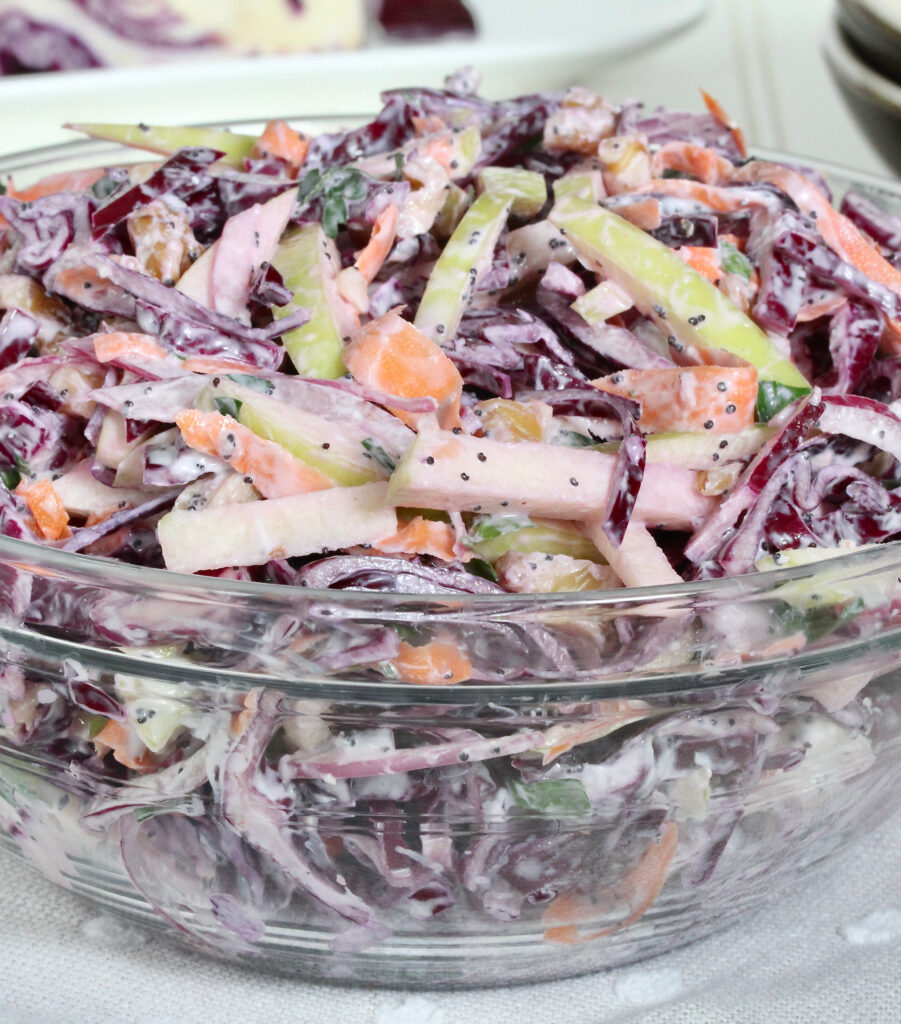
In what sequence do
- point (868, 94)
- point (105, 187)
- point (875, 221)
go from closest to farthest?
point (105, 187), point (875, 221), point (868, 94)

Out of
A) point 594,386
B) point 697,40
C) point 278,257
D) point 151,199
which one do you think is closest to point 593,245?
point 594,386

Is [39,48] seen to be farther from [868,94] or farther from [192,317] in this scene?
[192,317]

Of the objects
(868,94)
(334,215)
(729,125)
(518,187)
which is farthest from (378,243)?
(868,94)

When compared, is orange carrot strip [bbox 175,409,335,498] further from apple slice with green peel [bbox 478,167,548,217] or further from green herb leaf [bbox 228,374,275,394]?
apple slice with green peel [bbox 478,167,548,217]

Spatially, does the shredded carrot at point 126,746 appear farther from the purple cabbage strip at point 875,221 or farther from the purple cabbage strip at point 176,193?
the purple cabbage strip at point 875,221

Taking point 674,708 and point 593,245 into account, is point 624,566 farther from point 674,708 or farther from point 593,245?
point 593,245

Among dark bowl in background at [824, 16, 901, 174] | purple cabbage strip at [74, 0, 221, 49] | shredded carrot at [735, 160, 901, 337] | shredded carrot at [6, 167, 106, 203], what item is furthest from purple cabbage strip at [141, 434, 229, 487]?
purple cabbage strip at [74, 0, 221, 49]
